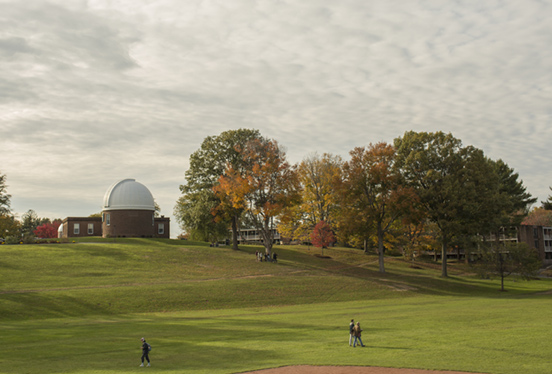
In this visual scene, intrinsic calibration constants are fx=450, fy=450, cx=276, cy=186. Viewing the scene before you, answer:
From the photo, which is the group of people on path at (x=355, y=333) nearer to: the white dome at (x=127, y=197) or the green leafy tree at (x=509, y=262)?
the green leafy tree at (x=509, y=262)

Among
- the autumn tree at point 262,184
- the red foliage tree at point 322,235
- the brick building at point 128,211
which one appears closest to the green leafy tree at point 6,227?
the brick building at point 128,211

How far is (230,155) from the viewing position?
74.0m

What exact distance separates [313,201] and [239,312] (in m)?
45.2

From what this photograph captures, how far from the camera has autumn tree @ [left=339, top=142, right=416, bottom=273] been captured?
61.6 m

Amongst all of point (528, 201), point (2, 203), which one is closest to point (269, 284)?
point (2, 203)

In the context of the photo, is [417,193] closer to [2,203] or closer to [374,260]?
[374,260]

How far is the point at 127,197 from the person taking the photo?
8281cm

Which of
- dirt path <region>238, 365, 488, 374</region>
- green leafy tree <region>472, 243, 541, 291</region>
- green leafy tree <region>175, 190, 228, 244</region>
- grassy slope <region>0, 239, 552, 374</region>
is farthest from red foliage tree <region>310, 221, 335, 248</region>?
dirt path <region>238, 365, 488, 374</region>

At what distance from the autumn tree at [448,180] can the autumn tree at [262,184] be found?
16.4m

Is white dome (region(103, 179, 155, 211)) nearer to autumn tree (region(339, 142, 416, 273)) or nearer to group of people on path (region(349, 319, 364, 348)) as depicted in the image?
autumn tree (region(339, 142, 416, 273))

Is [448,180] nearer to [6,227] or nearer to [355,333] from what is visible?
[355,333]

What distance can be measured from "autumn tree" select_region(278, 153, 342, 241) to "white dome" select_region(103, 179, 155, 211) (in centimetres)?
2556

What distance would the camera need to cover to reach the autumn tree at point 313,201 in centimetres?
8181

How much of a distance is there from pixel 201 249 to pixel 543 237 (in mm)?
75056
